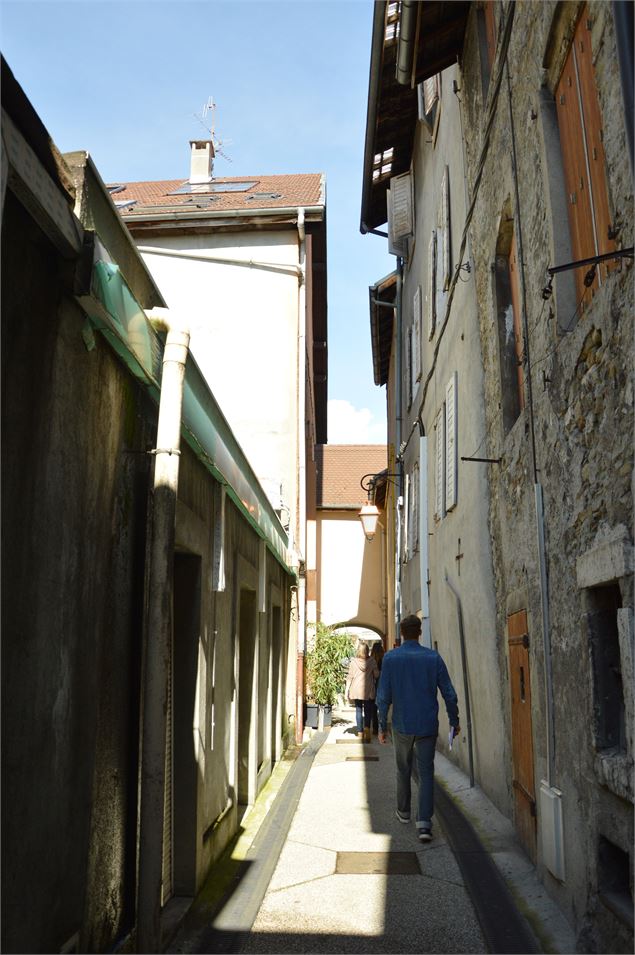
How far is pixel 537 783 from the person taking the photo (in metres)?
4.96

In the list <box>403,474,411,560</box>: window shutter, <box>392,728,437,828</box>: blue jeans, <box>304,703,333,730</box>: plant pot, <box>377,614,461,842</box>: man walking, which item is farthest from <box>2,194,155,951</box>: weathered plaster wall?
<box>403,474,411,560</box>: window shutter

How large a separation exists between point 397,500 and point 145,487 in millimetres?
13769

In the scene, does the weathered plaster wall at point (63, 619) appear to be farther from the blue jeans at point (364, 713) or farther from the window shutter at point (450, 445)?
the blue jeans at point (364, 713)

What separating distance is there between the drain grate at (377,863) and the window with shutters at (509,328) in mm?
2963

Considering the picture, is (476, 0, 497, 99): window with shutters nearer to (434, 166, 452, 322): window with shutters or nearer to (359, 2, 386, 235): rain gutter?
(359, 2, 386, 235): rain gutter

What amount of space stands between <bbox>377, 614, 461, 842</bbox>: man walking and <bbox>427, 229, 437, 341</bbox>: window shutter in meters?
5.58

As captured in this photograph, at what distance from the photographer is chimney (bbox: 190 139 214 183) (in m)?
17.6

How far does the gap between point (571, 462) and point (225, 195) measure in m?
12.6

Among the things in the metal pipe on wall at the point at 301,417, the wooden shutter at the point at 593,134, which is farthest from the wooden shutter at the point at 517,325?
the metal pipe on wall at the point at 301,417

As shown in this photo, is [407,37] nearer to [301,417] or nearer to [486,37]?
[486,37]

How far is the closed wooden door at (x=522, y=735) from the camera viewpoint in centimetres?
538

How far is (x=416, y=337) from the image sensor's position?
13648 mm

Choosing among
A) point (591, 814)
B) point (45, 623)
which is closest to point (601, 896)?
point (591, 814)

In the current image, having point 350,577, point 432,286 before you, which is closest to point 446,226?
point 432,286
